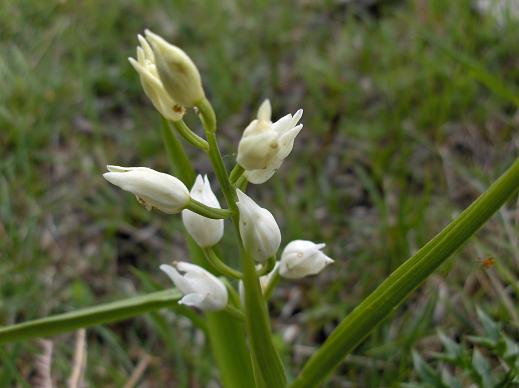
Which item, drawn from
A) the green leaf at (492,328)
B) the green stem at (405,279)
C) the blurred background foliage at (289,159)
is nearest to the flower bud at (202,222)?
the green stem at (405,279)

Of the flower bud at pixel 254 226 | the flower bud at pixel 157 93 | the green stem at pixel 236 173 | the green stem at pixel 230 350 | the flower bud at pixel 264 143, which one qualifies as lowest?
the green stem at pixel 230 350

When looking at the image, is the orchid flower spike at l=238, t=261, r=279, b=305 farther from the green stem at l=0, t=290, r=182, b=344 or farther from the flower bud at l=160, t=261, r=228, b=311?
the green stem at l=0, t=290, r=182, b=344

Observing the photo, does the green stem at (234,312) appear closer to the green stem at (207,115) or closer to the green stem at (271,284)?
the green stem at (271,284)

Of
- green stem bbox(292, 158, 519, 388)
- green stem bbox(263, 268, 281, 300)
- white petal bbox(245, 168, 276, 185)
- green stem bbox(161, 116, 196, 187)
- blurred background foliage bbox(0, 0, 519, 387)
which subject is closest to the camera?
green stem bbox(292, 158, 519, 388)

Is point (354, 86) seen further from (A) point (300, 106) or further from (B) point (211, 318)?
(B) point (211, 318)

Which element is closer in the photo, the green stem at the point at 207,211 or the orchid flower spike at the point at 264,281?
the green stem at the point at 207,211

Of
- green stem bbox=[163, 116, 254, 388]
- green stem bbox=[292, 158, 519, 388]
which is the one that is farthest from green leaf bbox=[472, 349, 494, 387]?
green stem bbox=[163, 116, 254, 388]
